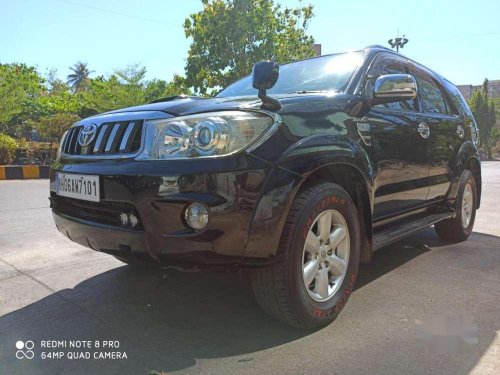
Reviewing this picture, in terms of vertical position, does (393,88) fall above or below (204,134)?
above

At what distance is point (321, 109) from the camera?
9.12 ft

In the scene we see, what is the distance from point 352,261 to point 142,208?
53.9 inches

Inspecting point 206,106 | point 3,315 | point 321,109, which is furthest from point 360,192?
point 3,315

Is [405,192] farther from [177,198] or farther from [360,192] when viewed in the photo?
[177,198]

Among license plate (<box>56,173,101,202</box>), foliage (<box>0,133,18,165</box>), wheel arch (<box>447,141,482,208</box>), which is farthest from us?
foliage (<box>0,133,18,165</box>)

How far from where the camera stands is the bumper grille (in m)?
2.49

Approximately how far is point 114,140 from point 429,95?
3115 mm

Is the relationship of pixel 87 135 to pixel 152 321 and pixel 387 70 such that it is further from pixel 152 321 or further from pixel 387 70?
pixel 387 70

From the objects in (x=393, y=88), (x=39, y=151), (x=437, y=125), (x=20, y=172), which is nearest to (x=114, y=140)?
(x=393, y=88)

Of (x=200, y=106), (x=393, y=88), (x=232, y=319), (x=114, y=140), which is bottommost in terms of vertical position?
(x=232, y=319)

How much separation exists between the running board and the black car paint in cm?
18

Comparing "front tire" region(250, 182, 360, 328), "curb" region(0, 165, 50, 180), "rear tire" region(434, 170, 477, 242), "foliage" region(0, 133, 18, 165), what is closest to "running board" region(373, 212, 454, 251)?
"front tire" region(250, 182, 360, 328)

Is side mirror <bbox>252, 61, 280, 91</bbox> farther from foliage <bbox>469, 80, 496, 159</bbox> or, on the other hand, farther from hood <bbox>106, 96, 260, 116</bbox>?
foliage <bbox>469, 80, 496, 159</bbox>

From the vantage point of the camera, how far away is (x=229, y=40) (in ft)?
59.3
